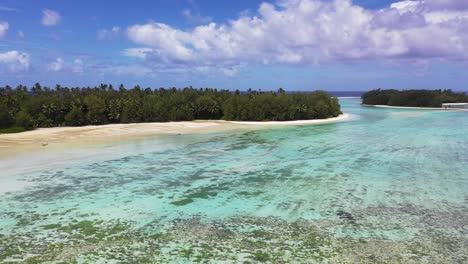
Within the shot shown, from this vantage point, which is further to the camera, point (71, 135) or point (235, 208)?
point (71, 135)

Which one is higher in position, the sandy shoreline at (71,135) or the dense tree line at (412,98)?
the dense tree line at (412,98)

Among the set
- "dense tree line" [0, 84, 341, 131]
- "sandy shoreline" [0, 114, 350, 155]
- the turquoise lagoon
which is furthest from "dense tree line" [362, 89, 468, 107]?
the turquoise lagoon

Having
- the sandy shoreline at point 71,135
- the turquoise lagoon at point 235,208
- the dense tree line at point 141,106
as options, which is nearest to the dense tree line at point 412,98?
the dense tree line at point 141,106

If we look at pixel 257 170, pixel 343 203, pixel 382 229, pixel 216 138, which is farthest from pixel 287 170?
pixel 216 138

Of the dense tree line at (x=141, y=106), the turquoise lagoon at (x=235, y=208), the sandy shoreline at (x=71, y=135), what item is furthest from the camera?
the dense tree line at (x=141, y=106)

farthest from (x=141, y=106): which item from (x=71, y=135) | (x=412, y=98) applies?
Result: (x=412, y=98)

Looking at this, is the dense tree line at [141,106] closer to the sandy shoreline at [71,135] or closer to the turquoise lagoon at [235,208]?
the sandy shoreline at [71,135]

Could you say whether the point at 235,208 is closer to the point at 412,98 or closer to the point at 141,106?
the point at 141,106

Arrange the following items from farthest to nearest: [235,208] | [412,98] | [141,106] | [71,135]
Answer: [412,98]
[141,106]
[71,135]
[235,208]

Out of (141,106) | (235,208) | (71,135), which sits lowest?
(235,208)
